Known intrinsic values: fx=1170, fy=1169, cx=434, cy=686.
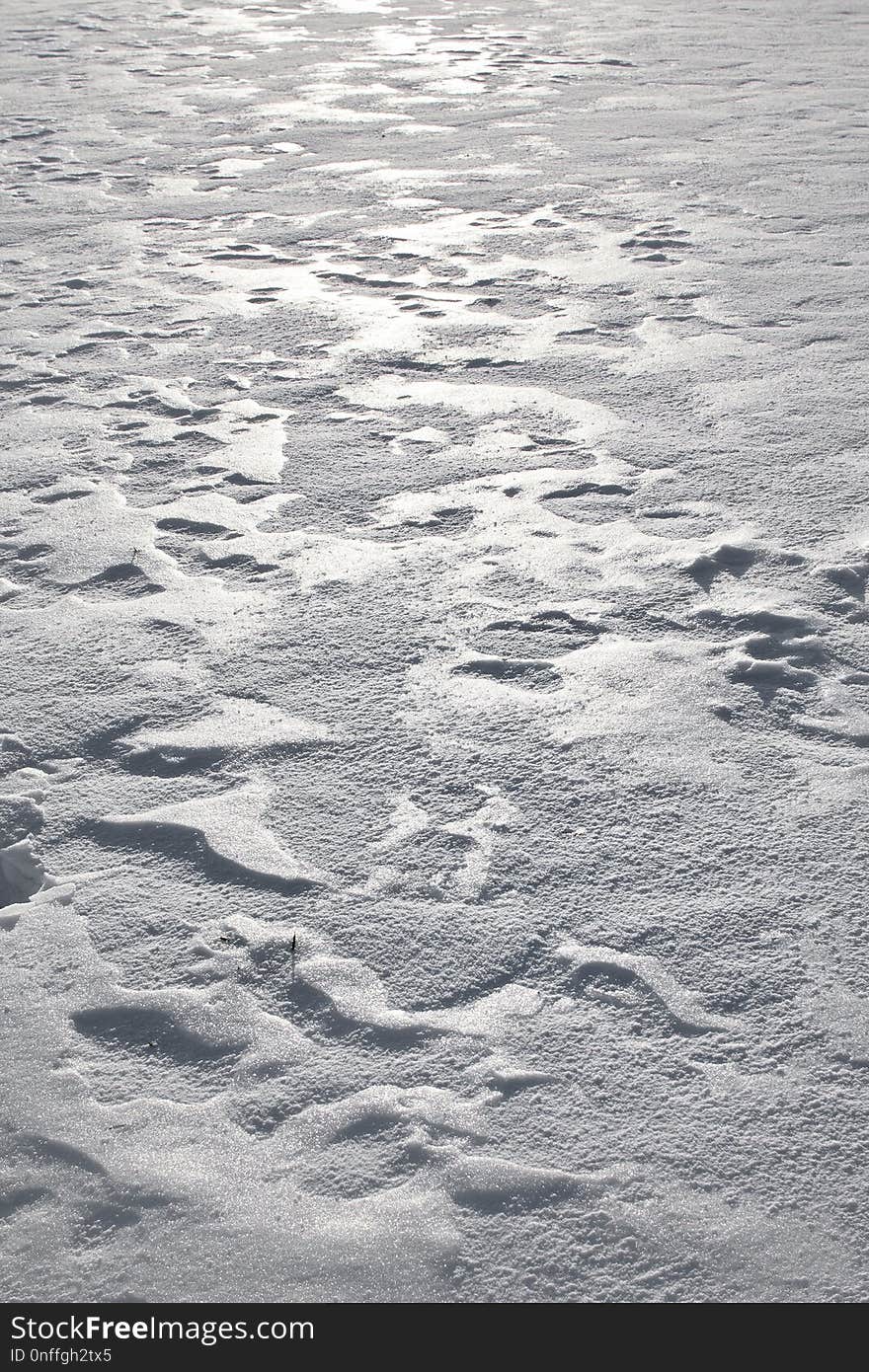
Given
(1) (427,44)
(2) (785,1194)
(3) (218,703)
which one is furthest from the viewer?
(1) (427,44)

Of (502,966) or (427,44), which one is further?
(427,44)

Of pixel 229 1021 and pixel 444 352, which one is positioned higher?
pixel 444 352

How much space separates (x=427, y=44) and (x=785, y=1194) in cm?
832

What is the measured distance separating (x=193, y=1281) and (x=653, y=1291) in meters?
0.51

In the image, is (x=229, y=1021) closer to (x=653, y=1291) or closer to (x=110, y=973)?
(x=110, y=973)

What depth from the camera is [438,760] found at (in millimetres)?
2045

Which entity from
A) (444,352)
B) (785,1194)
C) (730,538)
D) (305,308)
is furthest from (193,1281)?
(305,308)

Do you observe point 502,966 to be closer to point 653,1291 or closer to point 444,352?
point 653,1291

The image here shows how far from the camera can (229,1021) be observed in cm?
161

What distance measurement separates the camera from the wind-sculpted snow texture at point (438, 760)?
1386 mm

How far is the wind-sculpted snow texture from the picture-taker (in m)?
1.39
